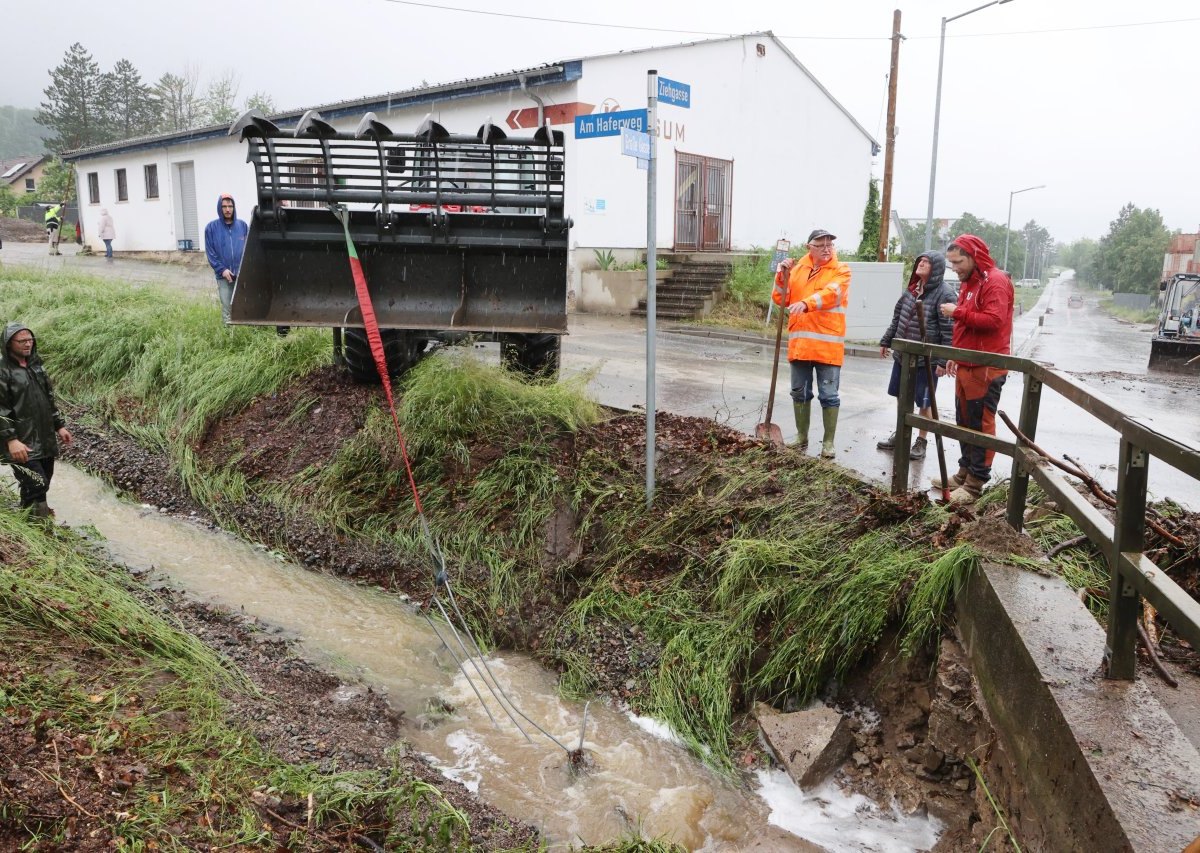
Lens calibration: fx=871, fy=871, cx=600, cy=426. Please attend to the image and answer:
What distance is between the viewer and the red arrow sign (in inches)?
700

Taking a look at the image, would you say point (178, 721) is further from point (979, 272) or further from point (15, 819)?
point (979, 272)

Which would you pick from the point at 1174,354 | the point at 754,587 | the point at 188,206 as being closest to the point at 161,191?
the point at 188,206

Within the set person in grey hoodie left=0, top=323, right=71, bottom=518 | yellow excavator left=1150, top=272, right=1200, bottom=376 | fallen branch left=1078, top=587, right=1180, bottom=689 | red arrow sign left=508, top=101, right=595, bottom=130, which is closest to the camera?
fallen branch left=1078, top=587, right=1180, bottom=689

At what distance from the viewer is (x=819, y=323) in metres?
6.55

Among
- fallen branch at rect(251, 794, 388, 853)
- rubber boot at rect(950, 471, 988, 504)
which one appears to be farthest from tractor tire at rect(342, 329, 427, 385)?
fallen branch at rect(251, 794, 388, 853)

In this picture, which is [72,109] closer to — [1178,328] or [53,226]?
[53,226]

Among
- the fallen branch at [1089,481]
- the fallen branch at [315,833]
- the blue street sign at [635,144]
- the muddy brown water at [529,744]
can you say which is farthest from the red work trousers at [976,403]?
the fallen branch at [315,833]

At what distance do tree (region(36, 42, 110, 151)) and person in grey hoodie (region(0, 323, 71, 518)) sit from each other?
223 feet

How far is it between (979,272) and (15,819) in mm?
5555

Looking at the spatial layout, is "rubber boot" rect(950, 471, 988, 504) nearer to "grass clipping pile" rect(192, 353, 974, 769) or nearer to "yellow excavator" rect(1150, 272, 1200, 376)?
"grass clipping pile" rect(192, 353, 974, 769)

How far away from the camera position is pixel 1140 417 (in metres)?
2.93

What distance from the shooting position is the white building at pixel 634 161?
18.5m

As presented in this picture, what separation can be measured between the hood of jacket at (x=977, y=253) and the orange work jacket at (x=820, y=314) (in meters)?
1.05

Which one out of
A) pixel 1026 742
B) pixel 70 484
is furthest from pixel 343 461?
pixel 1026 742
